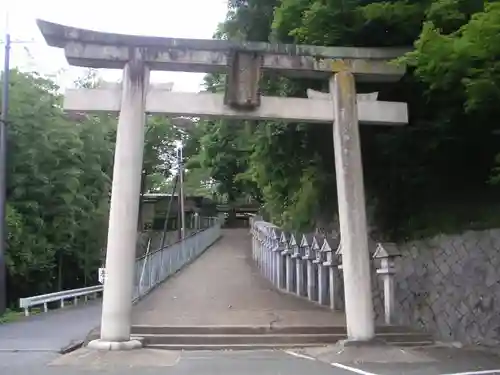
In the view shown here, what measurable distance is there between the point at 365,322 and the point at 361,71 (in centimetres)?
476

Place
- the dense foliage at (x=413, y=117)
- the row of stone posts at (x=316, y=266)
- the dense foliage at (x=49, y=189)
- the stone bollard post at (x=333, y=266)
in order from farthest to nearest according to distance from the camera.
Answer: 1. the dense foliage at (x=49, y=189)
2. the stone bollard post at (x=333, y=266)
3. the row of stone posts at (x=316, y=266)
4. the dense foliage at (x=413, y=117)

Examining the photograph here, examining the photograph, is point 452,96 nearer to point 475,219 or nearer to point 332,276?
point 475,219

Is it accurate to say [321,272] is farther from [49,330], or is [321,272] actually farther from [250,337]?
[49,330]

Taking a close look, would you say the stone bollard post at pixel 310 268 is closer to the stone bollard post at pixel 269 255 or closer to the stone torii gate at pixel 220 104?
the stone bollard post at pixel 269 255

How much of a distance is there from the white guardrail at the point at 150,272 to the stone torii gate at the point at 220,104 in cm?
687

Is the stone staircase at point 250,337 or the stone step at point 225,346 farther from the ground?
the stone staircase at point 250,337

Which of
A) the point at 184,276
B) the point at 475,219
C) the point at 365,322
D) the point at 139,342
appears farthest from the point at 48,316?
the point at 475,219

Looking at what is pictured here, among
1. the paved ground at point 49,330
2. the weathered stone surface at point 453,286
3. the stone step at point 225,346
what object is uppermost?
the weathered stone surface at point 453,286

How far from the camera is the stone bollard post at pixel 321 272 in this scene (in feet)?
58.4

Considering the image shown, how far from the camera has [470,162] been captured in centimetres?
1368

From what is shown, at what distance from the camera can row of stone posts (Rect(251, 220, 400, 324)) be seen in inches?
557

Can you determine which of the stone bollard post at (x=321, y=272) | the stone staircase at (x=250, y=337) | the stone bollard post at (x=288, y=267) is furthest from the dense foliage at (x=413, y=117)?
the stone bollard post at (x=288, y=267)

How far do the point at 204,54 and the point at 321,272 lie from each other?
328 inches

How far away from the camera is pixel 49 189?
24.5m
